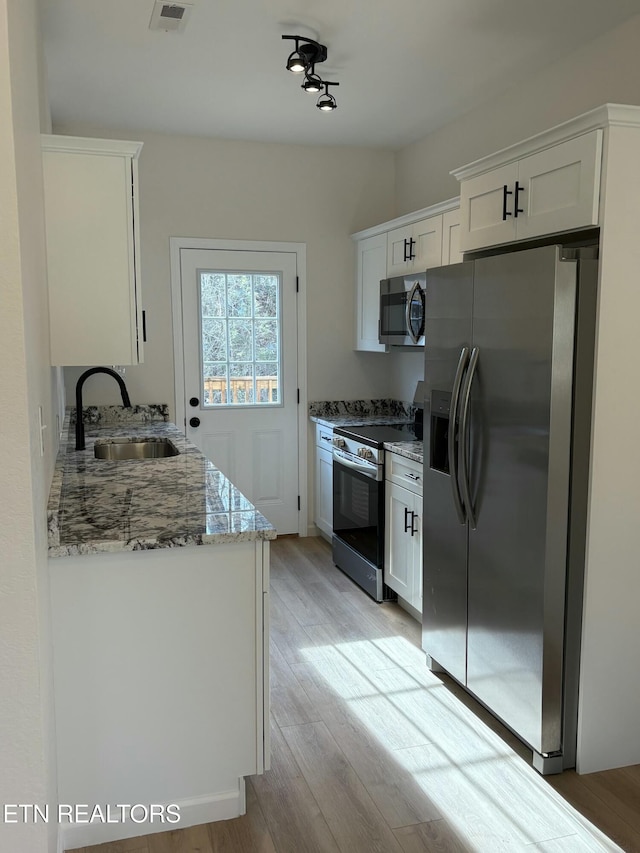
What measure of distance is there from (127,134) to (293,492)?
270cm

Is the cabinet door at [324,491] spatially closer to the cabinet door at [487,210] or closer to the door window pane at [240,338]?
the door window pane at [240,338]

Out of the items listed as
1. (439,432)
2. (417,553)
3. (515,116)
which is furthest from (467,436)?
(515,116)

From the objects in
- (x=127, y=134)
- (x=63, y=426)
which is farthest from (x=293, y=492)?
(x=127, y=134)

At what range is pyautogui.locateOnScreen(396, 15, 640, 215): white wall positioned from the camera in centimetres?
295

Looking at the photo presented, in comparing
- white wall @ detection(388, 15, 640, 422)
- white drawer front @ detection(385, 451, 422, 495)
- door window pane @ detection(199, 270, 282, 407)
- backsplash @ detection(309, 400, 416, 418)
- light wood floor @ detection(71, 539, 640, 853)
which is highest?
white wall @ detection(388, 15, 640, 422)

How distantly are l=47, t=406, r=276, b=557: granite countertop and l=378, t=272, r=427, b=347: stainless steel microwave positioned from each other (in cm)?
148

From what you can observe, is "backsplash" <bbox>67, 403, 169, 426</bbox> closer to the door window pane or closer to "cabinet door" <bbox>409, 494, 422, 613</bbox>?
the door window pane

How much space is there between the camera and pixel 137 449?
153 inches

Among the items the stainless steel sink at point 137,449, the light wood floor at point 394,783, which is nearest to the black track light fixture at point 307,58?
the stainless steel sink at point 137,449

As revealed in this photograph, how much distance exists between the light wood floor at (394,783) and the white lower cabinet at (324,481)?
→ 163 cm

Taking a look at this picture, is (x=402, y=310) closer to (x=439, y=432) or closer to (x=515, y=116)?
(x=515, y=116)

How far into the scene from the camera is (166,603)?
2055 mm

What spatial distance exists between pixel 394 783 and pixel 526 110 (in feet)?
10.4

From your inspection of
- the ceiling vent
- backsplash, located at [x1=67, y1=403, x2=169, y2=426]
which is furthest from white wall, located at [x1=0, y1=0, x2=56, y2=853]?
backsplash, located at [x1=67, y1=403, x2=169, y2=426]
